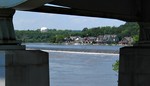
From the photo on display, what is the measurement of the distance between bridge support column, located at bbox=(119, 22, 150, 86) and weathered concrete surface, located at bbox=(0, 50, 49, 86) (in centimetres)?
492

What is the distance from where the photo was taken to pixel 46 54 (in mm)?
10469

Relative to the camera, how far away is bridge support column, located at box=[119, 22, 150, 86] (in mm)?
14555

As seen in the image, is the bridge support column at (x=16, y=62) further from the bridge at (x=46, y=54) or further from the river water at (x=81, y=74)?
the river water at (x=81, y=74)

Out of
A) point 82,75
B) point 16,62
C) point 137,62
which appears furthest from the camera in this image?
point 82,75

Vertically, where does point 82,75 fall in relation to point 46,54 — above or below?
below

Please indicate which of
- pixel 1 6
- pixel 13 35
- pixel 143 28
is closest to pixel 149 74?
pixel 143 28

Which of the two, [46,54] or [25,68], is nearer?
[25,68]

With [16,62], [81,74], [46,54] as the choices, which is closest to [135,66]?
[46,54]

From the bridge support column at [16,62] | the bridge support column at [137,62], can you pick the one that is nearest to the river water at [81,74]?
the bridge support column at [137,62]

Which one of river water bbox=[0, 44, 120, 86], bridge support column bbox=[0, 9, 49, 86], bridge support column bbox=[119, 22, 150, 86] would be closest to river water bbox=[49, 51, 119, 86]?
river water bbox=[0, 44, 120, 86]

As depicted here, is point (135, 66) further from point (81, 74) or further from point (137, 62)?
point (81, 74)

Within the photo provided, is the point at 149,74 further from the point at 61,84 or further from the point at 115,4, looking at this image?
the point at 61,84

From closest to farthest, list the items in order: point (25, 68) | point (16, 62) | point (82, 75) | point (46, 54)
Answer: point (16, 62) → point (25, 68) → point (46, 54) → point (82, 75)

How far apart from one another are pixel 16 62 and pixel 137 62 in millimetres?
6082
